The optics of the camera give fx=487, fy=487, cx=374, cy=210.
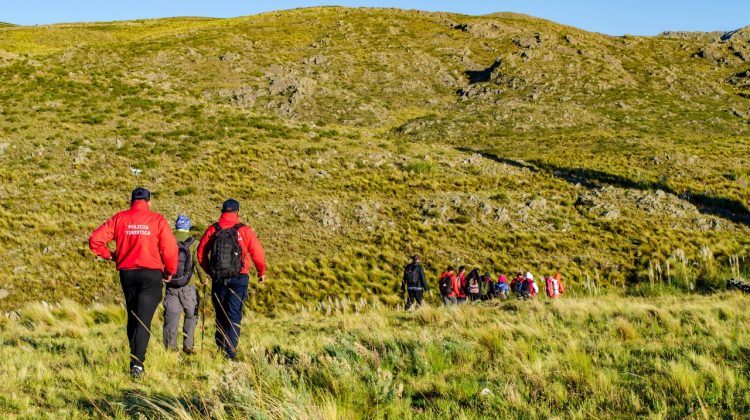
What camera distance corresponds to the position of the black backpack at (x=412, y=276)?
13.6 meters

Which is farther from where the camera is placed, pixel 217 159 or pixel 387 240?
pixel 217 159

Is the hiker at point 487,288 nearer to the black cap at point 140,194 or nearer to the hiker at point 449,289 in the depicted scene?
the hiker at point 449,289

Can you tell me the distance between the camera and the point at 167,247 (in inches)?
221

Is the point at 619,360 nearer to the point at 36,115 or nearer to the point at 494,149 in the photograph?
the point at 36,115

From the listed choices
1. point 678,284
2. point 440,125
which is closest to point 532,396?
point 678,284

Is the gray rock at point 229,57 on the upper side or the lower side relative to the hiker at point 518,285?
upper

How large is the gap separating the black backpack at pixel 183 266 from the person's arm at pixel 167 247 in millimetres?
1125

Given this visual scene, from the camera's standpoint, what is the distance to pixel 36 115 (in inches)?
1115

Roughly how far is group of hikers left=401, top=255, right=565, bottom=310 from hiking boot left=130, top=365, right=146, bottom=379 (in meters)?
8.12

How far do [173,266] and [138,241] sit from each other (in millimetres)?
492

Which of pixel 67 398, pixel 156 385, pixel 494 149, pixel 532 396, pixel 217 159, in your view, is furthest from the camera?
pixel 494 149

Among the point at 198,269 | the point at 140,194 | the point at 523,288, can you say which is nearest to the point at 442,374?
the point at 140,194

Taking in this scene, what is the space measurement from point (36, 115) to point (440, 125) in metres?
34.5

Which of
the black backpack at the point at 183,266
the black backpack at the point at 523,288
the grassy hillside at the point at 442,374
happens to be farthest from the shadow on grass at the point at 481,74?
the black backpack at the point at 183,266
